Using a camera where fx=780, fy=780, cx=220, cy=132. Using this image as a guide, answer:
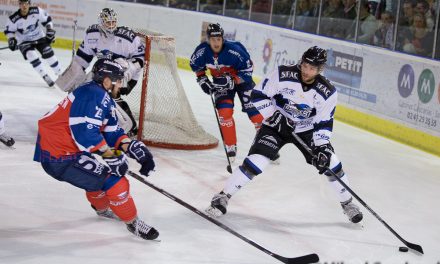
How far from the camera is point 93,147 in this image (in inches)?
146

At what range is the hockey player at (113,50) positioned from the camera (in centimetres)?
618

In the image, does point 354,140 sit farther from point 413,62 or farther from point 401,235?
point 401,235

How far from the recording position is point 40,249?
3.79 meters

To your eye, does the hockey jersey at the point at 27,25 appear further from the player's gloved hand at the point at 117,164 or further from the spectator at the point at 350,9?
the player's gloved hand at the point at 117,164

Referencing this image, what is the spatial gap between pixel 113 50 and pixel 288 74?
219 centimetres

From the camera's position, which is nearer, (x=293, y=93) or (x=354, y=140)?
(x=293, y=93)

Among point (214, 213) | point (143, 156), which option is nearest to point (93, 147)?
point (143, 156)

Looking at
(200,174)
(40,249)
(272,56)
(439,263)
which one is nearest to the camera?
(40,249)

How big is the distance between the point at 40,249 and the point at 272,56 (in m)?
6.24

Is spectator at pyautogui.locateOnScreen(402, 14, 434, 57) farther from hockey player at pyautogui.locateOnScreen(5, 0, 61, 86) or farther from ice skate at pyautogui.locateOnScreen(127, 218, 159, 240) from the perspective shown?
ice skate at pyautogui.locateOnScreen(127, 218, 159, 240)

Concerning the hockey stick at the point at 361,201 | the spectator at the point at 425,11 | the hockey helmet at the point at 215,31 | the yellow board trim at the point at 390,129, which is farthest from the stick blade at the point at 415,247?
the spectator at the point at 425,11

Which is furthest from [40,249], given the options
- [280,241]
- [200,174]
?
[200,174]

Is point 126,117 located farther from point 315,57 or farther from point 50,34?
point 50,34

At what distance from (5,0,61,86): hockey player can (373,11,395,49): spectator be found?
3619 mm
